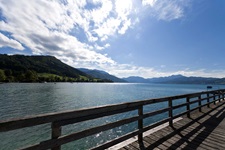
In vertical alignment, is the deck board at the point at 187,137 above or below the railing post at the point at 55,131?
below

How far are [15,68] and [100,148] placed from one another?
19528cm

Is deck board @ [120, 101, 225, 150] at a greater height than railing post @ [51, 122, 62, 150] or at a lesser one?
lesser

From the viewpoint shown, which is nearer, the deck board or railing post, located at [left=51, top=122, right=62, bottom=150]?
railing post, located at [left=51, top=122, right=62, bottom=150]

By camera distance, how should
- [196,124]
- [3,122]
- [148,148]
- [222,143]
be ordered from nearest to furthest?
[3,122]
[148,148]
[222,143]
[196,124]

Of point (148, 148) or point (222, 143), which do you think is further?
point (222, 143)

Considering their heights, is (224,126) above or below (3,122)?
below

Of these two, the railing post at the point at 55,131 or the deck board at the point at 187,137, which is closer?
the railing post at the point at 55,131

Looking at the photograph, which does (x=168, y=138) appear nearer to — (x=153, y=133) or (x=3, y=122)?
(x=153, y=133)

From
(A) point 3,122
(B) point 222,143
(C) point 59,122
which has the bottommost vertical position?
(B) point 222,143

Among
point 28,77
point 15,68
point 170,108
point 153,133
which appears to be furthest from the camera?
point 15,68

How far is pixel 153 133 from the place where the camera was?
535 centimetres

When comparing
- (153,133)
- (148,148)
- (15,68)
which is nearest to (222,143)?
→ (153,133)

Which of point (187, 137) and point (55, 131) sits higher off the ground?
point (55, 131)

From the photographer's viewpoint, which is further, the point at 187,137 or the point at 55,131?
the point at 187,137
